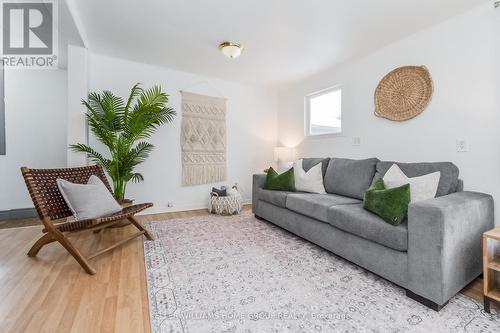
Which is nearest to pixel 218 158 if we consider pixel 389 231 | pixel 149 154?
pixel 149 154

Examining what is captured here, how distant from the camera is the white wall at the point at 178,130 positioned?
11.2ft

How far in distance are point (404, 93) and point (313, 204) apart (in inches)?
65.0

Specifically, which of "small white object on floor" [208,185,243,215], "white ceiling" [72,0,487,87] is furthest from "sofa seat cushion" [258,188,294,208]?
"white ceiling" [72,0,487,87]

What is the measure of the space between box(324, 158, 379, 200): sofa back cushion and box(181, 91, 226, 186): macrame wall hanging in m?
1.98

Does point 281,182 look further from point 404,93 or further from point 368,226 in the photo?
point 404,93

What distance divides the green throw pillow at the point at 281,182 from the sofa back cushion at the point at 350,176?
438 mm

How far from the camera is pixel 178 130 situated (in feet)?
12.4

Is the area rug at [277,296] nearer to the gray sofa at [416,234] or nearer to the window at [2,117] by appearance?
the gray sofa at [416,234]

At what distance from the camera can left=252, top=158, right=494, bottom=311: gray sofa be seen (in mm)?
1395

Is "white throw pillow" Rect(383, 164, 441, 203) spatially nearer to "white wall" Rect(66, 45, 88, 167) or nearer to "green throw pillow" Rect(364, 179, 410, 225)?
"green throw pillow" Rect(364, 179, 410, 225)

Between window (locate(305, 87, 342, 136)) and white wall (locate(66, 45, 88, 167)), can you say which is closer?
white wall (locate(66, 45, 88, 167))

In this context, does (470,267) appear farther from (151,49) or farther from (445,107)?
(151,49)

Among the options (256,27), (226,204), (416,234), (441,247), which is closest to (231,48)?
(256,27)

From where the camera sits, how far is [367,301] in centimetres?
150
